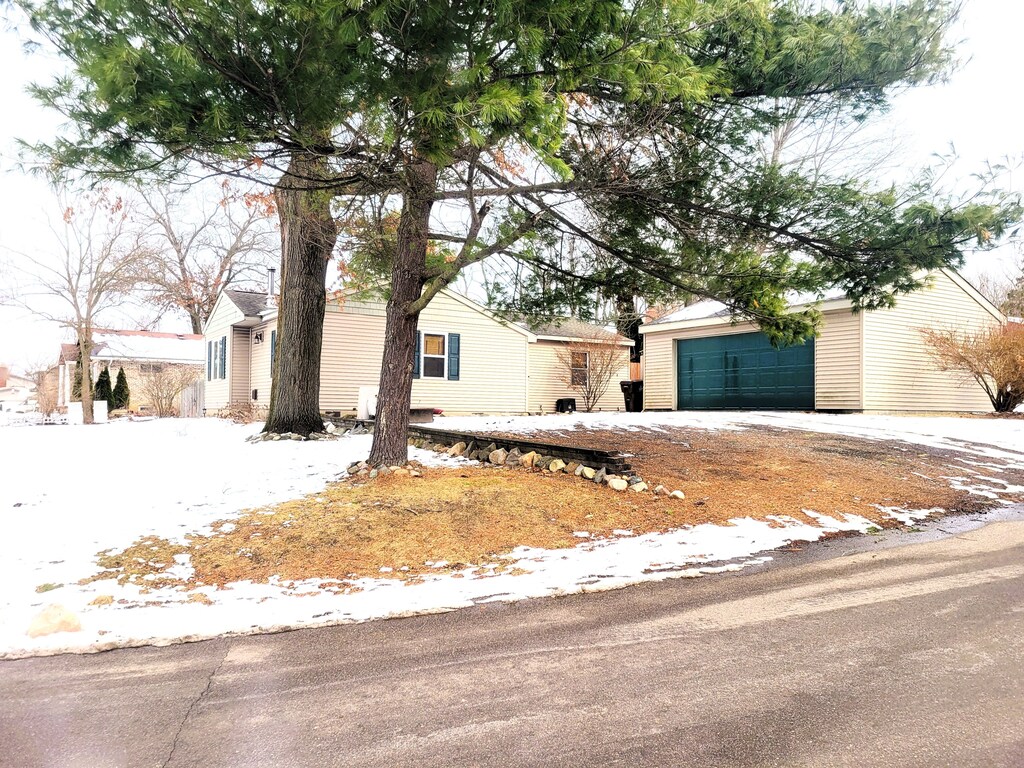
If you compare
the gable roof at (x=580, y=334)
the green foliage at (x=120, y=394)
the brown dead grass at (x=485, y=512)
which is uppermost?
the gable roof at (x=580, y=334)

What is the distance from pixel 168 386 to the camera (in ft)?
80.1

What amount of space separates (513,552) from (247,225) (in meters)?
30.4

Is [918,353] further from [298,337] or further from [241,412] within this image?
[241,412]

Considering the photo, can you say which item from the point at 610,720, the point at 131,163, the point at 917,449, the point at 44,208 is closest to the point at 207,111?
the point at 131,163

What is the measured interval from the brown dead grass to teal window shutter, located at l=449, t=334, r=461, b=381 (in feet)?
33.5

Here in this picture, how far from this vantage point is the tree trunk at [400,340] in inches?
258

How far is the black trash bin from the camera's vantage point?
2052 centimetres

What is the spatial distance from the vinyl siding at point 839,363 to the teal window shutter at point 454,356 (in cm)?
964

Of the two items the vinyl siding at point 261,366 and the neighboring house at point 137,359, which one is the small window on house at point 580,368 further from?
the neighboring house at point 137,359

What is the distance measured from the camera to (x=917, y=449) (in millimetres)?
9367

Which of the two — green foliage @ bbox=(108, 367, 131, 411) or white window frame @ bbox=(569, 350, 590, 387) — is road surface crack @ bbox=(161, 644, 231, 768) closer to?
white window frame @ bbox=(569, 350, 590, 387)

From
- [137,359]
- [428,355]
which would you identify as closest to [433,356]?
[428,355]

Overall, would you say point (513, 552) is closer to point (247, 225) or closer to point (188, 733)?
point (188, 733)

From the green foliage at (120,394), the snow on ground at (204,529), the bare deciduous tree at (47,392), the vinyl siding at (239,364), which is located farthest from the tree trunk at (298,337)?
the bare deciduous tree at (47,392)
